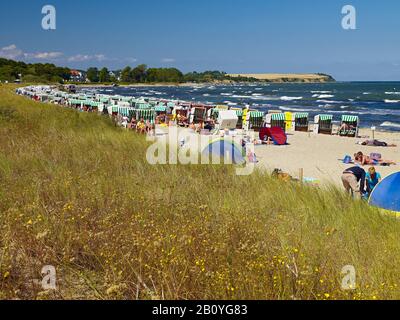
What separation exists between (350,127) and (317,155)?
7.97 metres

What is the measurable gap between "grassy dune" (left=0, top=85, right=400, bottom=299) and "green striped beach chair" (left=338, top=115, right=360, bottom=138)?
1849 centimetres

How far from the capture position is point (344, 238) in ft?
12.1

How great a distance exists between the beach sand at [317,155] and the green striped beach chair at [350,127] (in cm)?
104

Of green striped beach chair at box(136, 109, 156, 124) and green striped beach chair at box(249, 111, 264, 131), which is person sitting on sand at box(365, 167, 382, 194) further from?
green striped beach chair at box(136, 109, 156, 124)

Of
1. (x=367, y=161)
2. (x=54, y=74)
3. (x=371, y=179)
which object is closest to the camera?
(x=371, y=179)

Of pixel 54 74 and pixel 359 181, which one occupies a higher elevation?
pixel 54 74

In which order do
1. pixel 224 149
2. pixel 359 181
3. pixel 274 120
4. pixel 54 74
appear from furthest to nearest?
pixel 54 74 < pixel 274 120 < pixel 224 149 < pixel 359 181

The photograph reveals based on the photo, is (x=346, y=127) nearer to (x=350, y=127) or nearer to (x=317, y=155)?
(x=350, y=127)

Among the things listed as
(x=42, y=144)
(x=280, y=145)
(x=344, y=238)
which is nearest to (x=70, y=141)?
(x=42, y=144)

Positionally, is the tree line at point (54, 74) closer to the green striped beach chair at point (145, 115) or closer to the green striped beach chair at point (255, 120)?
the green striped beach chair at point (145, 115)

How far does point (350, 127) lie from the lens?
75.4ft

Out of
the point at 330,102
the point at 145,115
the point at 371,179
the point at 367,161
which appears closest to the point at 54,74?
the point at 330,102

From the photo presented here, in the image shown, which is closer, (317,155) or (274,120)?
(317,155)

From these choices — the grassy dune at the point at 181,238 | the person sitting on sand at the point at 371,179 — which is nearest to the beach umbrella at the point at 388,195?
the grassy dune at the point at 181,238
